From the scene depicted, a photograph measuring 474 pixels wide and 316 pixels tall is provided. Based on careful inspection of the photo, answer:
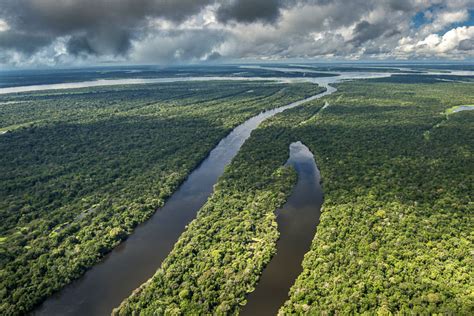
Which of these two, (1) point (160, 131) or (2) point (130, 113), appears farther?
(2) point (130, 113)

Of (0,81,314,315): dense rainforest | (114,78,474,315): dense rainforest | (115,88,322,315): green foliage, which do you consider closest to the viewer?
(114,78,474,315): dense rainforest

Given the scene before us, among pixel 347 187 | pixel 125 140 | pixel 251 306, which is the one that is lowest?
pixel 251 306

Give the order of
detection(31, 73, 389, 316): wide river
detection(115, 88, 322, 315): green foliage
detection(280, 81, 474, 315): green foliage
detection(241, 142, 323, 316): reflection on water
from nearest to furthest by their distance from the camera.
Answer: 1. detection(280, 81, 474, 315): green foliage
2. detection(115, 88, 322, 315): green foliage
3. detection(241, 142, 323, 316): reflection on water
4. detection(31, 73, 389, 316): wide river

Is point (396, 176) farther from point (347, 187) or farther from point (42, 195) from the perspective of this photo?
point (42, 195)

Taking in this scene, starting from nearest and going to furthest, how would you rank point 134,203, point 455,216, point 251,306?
point 251,306 → point 455,216 → point 134,203

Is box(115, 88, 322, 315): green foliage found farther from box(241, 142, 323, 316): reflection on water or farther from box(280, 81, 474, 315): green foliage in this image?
box(280, 81, 474, 315): green foliage

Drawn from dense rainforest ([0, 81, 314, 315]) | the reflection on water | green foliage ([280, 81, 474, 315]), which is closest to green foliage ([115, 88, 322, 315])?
the reflection on water

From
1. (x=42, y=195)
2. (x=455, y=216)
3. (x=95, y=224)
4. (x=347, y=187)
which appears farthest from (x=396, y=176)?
(x=42, y=195)
